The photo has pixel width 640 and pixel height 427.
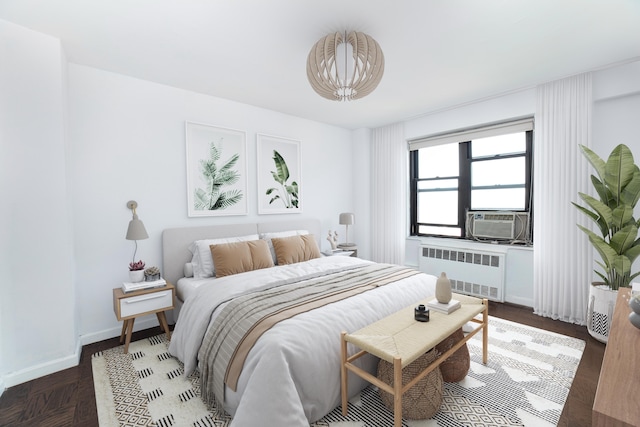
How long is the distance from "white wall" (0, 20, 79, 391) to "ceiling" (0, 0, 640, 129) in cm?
33

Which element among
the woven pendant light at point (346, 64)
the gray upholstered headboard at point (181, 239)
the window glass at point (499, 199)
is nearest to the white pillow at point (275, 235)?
the gray upholstered headboard at point (181, 239)

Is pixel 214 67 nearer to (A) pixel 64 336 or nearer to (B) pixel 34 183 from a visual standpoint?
(B) pixel 34 183

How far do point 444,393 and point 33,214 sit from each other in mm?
3435

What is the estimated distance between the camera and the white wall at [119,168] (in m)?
2.70

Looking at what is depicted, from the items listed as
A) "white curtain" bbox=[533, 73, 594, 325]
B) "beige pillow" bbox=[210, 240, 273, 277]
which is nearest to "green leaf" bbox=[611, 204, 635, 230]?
"white curtain" bbox=[533, 73, 594, 325]

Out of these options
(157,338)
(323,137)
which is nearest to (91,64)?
(157,338)

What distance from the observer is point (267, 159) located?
13.2ft

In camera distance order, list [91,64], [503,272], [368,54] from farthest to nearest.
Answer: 1. [503,272]
2. [91,64]
3. [368,54]

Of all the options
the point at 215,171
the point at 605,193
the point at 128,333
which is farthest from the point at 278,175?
the point at 605,193

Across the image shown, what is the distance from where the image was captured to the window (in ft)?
12.3

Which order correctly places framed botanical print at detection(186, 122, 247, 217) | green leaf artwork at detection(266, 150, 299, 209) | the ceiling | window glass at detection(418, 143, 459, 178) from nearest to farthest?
the ceiling → framed botanical print at detection(186, 122, 247, 217) → green leaf artwork at detection(266, 150, 299, 209) → window glass at detection(418, 143, 459, 178)

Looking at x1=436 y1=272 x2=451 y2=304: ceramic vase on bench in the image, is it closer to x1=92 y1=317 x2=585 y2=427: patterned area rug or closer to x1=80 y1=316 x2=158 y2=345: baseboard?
x1=92 y1=317 x2=585 y2=427: patterned area rug

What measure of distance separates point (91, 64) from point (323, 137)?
3.11 metres

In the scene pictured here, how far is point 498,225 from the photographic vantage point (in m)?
3.87
